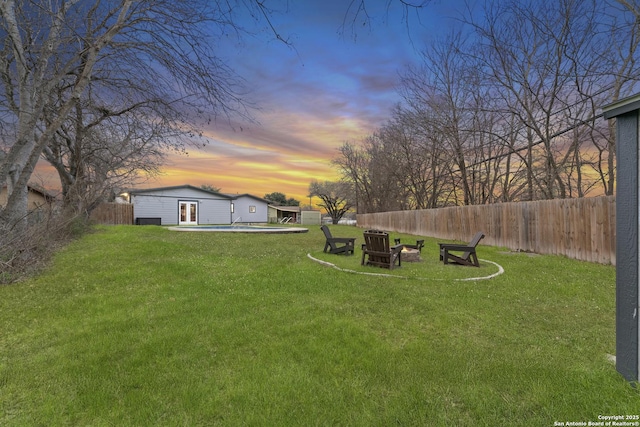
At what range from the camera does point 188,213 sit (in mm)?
29781

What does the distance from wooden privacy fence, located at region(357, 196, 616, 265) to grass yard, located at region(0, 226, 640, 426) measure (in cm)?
232

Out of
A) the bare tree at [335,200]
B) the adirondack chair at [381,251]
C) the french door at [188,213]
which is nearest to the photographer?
the adirondack chair at [381,251]

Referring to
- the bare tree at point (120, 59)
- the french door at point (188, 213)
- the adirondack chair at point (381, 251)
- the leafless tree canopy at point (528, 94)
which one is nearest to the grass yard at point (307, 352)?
the adirondack chair at point (381, 251)

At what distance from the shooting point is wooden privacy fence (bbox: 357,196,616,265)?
6.97 meters

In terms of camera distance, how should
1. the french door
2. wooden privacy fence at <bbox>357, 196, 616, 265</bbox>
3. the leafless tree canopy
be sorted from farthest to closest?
the french door → the leafless tree canopy → wooden privacy fence at <bbox>357, 196, 616, 265</bbox>

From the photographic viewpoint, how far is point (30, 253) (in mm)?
6574

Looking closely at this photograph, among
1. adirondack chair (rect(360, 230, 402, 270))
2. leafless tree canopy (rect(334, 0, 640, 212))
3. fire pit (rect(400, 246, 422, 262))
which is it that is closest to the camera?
adirondack chair (rect(360, 230, 402, 270))

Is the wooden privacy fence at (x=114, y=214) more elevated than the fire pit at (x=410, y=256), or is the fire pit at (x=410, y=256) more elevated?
the wooden privacy fence at (x=114, y=214)

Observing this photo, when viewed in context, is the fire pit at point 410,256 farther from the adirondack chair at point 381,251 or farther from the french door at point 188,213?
the french door at point 188,213

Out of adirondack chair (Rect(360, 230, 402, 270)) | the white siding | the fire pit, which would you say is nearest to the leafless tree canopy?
the fire pit

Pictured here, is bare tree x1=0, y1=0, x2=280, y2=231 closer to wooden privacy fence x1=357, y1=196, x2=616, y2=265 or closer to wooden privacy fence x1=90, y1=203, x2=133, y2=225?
wooden privacy fence x1=357, y1=196, x2=616, y2=265

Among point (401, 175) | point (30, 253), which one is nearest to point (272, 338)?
point (30, 253)

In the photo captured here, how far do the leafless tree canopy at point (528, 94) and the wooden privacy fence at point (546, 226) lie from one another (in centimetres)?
222

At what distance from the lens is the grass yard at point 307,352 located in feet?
6.80
